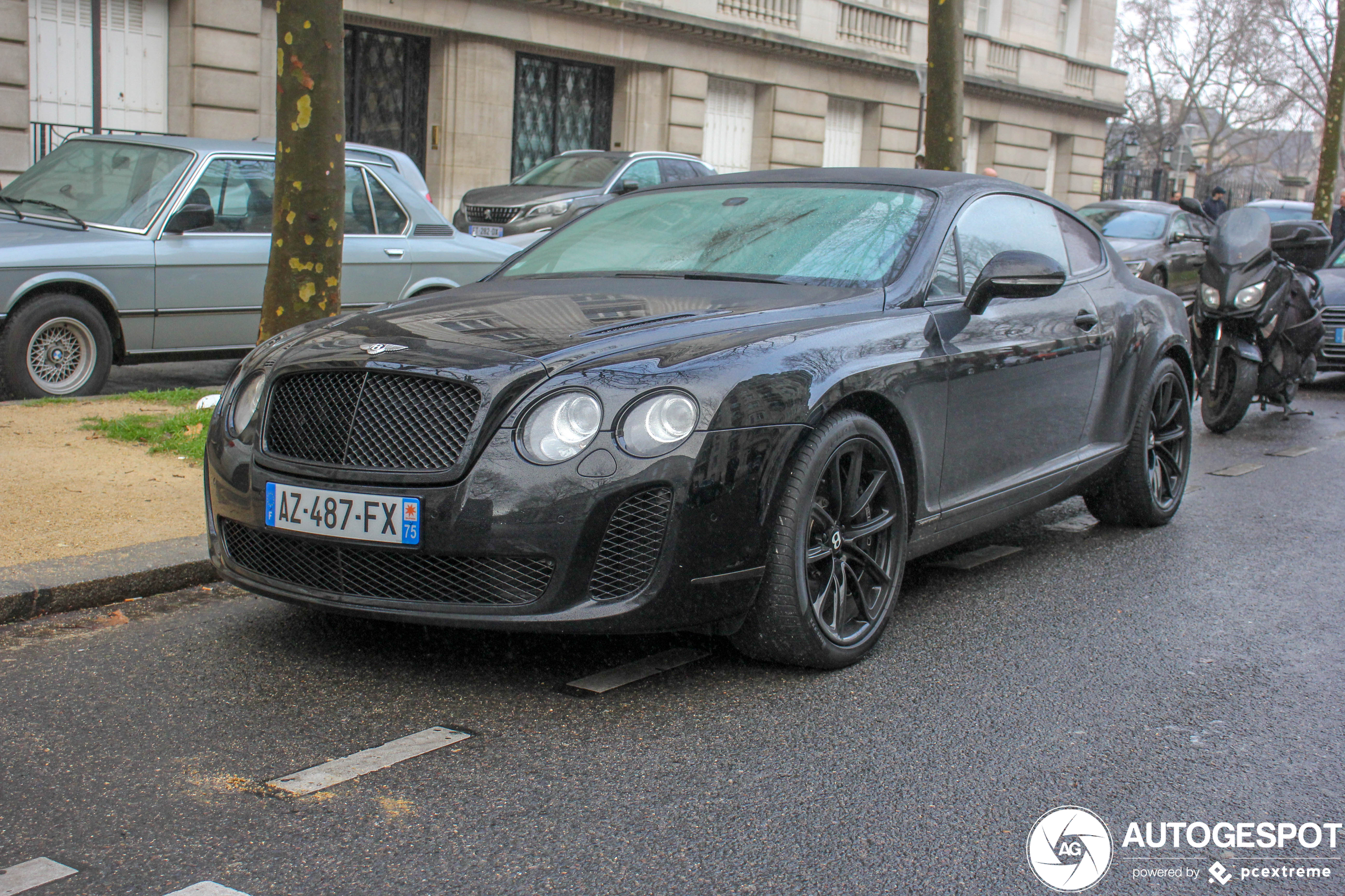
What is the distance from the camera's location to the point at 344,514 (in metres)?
3.53

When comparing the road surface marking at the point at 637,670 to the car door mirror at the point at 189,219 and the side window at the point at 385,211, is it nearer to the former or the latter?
the car door mirror at the point at 189,219

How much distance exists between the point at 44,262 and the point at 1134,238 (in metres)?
14.2

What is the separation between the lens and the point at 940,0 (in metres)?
11.6

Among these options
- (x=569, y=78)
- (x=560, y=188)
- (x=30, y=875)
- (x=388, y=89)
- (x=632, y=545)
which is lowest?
(x=30, y=875)

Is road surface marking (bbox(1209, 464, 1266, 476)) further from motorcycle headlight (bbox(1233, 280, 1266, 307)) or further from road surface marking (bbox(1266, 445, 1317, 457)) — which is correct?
motorcycle headlight (bbox(1233, 280, 1266, 307))

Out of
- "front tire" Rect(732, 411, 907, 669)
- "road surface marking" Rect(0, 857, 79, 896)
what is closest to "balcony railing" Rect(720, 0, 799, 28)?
"front tire" Rect(732, 411, 907, 669)

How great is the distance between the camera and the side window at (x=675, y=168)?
17000mm

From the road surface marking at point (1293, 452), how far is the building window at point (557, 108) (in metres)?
14.4

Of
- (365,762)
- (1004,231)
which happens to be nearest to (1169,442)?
(1004,231)

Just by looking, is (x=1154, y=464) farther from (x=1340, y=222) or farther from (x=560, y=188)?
(x=1340, y=222)

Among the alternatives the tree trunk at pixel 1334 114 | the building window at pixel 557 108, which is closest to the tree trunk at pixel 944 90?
the building window at pixel 557 108

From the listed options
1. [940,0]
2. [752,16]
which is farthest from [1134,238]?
[752,16]

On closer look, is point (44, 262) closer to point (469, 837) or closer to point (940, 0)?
point (469, 837)

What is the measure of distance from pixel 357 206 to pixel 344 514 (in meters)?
6.22
